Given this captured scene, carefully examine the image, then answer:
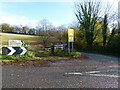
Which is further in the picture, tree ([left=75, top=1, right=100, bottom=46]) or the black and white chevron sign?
tree ([left=75, top=1, right=100, bottom=46])

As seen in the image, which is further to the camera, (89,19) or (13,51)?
(89,19)

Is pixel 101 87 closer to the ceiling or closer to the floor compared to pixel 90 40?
closer to the floor

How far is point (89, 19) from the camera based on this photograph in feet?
72.7

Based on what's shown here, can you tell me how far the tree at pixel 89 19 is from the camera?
2170 cm

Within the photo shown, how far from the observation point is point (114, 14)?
19.5 m

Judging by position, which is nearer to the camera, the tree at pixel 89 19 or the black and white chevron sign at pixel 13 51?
the black and white chevron sign at pixel 13 51

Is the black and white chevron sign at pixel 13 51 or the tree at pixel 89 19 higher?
the tree at pixel 89 19

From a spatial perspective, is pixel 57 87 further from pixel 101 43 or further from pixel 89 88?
pixel 101 43

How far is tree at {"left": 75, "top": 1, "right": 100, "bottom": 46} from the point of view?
2170 cm

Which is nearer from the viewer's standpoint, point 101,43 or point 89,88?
point 89,88

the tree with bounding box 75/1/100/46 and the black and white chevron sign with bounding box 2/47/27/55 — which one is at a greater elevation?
the tree with bounding box 75/1/100/46

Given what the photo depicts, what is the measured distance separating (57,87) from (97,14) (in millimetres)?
22084

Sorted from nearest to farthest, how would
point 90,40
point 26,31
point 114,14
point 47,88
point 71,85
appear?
point 47,88 < point 71,85 < point 114,14 < point 90,40 < point 26,31

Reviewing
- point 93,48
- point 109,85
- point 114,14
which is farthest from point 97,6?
point 109,85
